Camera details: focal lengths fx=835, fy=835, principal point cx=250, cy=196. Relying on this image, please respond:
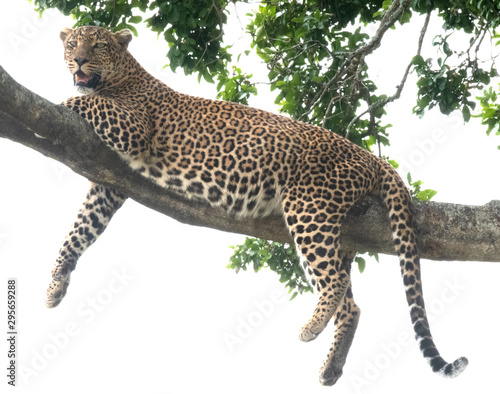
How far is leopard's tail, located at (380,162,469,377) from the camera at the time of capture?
25.5 ft

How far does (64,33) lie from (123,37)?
0.67 meters

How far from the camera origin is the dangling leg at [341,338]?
28.0 ft

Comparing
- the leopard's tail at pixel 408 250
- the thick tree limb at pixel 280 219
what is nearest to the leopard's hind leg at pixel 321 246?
the thick tree limb at pixel 280 219

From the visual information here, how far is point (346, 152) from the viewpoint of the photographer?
340 inches

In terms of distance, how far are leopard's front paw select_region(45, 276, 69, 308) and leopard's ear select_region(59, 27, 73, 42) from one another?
2.79 metres

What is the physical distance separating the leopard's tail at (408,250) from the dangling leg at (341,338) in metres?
0.85

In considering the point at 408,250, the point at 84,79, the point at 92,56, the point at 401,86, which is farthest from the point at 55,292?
the point at 401,86

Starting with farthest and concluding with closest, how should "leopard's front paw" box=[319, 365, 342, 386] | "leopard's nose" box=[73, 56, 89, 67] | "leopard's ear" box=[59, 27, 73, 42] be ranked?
"leopard's ear" box=[59, 27, 73, 42] < "leopard's nose" box=[73, 56, 89, 67] < "leopard's front paw" box=[319, 365, 342, 386]

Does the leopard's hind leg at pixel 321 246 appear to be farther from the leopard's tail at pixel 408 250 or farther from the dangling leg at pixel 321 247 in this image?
the leopard's tail at pixel 408 250

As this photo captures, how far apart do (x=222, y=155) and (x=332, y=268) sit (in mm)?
1610

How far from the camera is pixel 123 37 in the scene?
9422 mm

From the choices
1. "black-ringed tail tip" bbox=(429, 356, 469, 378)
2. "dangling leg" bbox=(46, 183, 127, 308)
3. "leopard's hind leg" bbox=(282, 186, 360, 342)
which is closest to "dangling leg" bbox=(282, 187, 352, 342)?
"leopard's hind leg" bbox=(282, 186, 360, 342)

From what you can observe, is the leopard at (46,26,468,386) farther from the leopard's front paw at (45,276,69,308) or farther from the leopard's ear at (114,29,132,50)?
the leopard's ear at (114,29,132,50)

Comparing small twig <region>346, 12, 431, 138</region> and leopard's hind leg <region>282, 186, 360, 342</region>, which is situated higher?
small twig <region>346, 12, 431, 138</region>
